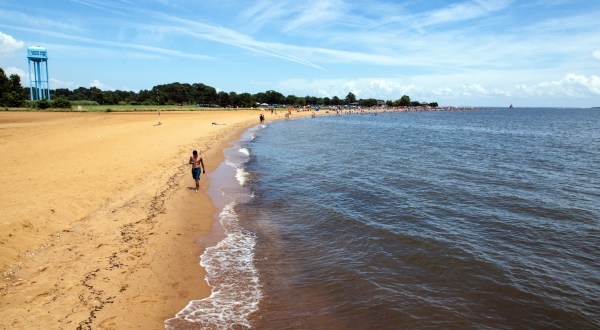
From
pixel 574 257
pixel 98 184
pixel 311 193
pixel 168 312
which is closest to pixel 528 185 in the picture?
pixel 574 257

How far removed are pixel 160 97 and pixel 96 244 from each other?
419 ft

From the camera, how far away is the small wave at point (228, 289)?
20.0 ft

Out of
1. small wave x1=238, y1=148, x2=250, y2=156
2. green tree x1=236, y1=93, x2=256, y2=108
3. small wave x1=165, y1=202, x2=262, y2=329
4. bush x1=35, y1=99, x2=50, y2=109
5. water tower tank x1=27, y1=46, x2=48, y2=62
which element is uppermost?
water tower tank x1=27, y1=46, x2=48, y2=62

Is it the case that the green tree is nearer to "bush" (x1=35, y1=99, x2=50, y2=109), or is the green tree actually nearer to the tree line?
the tree line

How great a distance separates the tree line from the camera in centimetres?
7026

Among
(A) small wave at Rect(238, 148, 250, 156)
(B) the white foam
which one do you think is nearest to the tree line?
(A) small wave at Rect(238, 148, 250, 156)

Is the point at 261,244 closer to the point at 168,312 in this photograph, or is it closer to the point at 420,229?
the point at 168,312

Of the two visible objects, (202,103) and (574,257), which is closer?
(574,257)

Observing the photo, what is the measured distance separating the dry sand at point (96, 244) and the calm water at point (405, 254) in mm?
868

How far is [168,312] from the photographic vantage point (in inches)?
247

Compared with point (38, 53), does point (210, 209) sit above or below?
below

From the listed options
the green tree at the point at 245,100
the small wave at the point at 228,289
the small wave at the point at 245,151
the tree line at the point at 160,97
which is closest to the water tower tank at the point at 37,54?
the tree line at the point at 160,97

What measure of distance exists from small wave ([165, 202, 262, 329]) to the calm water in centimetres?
3

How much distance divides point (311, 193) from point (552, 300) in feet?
32.4
